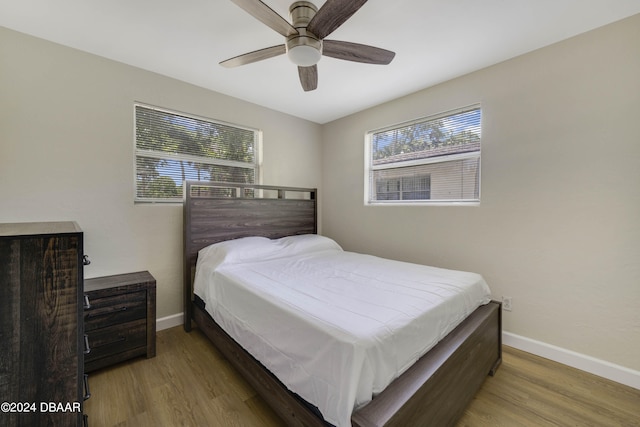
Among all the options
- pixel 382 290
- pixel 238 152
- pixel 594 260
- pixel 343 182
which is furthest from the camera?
pixel 343 182

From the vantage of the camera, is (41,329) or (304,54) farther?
(304,54)

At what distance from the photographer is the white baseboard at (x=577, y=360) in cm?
173

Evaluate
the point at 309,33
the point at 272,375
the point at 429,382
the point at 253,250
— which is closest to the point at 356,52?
the point at 309,33

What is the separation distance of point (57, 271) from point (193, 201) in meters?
1.63

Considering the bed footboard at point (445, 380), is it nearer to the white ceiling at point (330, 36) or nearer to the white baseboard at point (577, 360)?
the white baseboard at point (577, 360)

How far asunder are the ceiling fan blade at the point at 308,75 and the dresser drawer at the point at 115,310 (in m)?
2.11

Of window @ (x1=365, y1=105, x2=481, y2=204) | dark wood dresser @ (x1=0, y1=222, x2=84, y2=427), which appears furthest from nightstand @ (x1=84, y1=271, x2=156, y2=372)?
window @ (x1=365, y1=105, x2=481, y2=204)

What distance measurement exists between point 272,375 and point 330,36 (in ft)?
7.67

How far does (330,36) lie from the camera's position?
193 cm

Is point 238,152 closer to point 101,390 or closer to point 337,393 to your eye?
point 101,390

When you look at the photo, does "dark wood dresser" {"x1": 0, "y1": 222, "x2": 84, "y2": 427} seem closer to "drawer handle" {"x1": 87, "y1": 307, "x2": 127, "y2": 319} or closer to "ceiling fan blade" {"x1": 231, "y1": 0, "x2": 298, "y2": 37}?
"drawer handle" {"x1": 87, "y1": 307, "x2": 127, "y2": 319}

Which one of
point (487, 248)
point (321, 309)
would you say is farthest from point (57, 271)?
point (487, 248)

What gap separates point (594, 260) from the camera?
6.09 ft

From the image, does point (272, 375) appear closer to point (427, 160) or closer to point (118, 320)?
point (118, 320)
